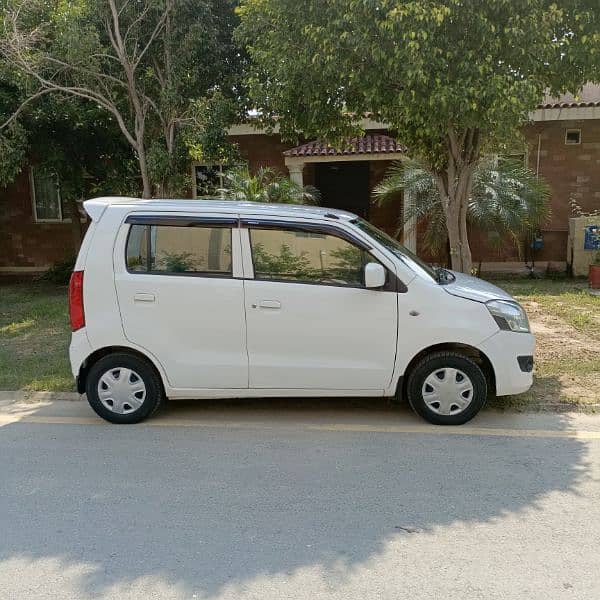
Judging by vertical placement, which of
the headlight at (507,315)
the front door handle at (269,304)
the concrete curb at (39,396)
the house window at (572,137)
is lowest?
the concrete curb at (39,396)

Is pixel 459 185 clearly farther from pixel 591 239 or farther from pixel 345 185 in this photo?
pixel 345 185

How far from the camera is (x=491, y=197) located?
11.1 meters

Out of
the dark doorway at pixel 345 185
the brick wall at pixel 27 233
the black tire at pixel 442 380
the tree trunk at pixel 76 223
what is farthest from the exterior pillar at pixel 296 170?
the black tire at pixel 442 380

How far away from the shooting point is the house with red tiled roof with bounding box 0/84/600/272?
12.9 m

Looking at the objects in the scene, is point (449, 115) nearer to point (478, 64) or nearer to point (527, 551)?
point (478, 64)

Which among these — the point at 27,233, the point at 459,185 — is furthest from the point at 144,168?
the point at 27,233

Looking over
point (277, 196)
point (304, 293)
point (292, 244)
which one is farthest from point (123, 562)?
point (277, 196)

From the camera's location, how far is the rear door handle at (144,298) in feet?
15.6

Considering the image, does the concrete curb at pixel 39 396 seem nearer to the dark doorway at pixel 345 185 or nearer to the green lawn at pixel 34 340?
the green lawn at pixel 34 340

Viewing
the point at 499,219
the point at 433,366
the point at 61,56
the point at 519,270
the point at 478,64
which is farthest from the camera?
the point at 519,270

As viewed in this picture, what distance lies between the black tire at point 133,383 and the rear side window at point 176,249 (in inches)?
29.8

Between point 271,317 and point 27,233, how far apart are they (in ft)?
45.4

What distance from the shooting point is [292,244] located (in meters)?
4.80

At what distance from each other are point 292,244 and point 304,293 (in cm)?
43
